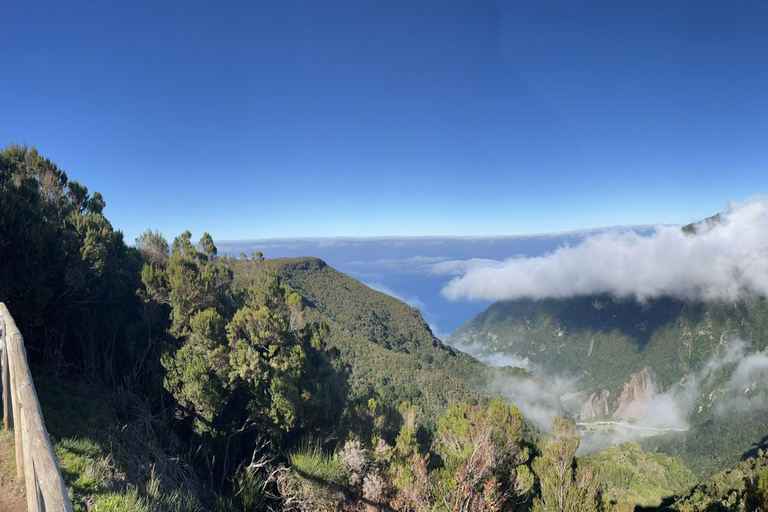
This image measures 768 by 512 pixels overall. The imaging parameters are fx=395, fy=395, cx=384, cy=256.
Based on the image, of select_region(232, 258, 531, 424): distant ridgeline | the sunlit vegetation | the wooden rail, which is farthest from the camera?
select_region(232, 258, 531, 424): distant ridgeline

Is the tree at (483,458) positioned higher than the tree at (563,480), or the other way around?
the tree at (483,458)

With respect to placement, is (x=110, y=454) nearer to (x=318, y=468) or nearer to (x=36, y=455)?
(x=36, y=455)

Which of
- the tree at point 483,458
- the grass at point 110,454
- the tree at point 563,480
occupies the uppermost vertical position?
the grass at point 110,454

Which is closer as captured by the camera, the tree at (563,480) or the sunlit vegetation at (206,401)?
the sunlit vegetation at (206,401)

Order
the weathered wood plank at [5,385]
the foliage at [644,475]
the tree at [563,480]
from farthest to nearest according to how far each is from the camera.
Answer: the foliage at [644,475] < the tree at [563,480] < the weathered wood plank at [5,385]

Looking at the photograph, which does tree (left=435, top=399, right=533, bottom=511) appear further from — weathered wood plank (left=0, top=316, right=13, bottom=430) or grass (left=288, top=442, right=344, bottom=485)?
weathered wood plank (left=0, top=316, right=13, bottom=430)

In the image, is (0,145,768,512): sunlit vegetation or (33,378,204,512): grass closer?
(33,378,204,512): grass

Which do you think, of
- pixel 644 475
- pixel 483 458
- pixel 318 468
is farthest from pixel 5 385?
pixel 644 475

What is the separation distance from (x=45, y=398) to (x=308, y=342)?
10584 mm

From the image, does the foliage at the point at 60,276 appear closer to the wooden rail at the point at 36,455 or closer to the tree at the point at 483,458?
the wooden rail at the point at 36,455

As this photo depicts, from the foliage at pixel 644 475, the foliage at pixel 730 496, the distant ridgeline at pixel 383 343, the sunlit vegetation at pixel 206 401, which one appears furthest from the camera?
the distant ridgeline at pixel 383 343

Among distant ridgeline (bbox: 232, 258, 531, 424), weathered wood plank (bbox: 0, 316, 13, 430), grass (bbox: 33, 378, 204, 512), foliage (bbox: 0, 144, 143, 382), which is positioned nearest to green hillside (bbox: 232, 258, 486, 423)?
distant ridgeline (bbox: 232, 258, 531, 424)

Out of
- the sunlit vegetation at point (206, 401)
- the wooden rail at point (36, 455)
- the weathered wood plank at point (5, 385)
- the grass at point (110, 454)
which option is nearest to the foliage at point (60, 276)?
the sunlit vegetation at point (206, 401)


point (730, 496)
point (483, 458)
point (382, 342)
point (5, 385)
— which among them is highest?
point (5, 385)
